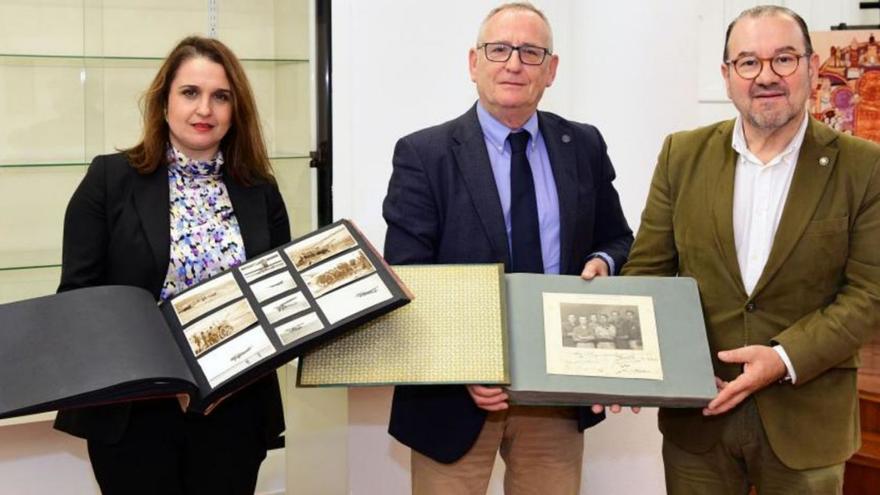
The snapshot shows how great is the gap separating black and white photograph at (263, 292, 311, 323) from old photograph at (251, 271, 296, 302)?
0.08 feet

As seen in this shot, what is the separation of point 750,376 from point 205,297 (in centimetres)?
114

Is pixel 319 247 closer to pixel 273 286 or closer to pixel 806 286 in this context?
pixel 273 286

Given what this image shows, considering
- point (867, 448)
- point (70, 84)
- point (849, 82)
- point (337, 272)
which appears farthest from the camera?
point (849, 82)

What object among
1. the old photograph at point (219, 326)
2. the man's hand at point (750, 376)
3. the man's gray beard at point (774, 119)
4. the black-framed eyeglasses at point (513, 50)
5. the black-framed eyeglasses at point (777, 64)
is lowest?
the man's hand at point (750, 376)

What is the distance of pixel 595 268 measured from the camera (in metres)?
2.08

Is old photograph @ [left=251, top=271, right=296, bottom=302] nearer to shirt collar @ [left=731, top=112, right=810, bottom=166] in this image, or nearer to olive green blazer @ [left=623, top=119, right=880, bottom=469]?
olive green blazer @ [left=623, top=119, right=880, bottom=469]

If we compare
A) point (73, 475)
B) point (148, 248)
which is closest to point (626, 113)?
point (148, 248)

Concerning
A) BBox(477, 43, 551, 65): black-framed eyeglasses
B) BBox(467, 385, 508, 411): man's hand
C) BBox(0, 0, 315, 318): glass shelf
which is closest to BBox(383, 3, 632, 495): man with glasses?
BBox(477, 43, 551, 65): black-framed eyeglasses

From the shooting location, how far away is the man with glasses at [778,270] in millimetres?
1885

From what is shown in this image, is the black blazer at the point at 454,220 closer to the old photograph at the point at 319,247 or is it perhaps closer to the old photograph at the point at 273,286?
the old photograph at the point at 319,247

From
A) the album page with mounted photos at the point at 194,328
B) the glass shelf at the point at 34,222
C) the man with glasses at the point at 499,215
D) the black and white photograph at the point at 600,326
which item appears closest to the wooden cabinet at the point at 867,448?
the man with glasses at the point at 499,215

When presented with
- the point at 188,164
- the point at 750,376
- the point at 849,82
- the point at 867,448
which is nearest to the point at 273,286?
the point at 188,164

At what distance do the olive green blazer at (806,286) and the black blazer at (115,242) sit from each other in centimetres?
101

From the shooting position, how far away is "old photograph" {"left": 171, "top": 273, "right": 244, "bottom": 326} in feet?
5.95
